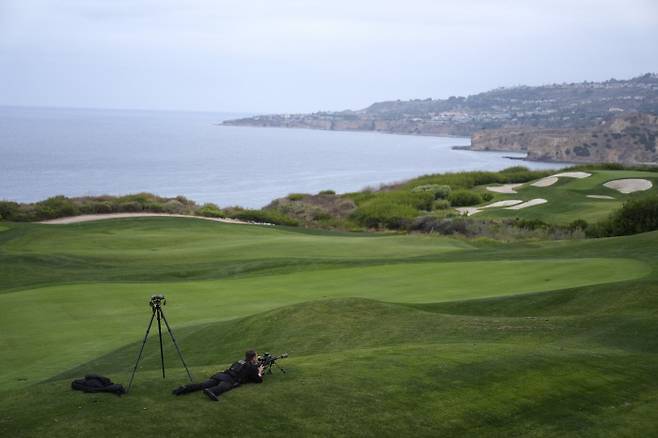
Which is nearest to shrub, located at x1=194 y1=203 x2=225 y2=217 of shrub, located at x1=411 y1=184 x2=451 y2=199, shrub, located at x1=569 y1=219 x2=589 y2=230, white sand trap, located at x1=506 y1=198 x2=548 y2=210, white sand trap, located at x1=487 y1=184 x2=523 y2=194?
shrub, located at x1=411 y1=184 x2=451 y2=199

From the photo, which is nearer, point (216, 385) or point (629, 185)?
point (216, 385)

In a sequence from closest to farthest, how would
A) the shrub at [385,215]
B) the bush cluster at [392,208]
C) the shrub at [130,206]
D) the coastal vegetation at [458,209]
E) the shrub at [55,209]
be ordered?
the coastal vegetation at [458,209] → the shrub at [55,209] → the shrub at [130,206] → the shrub at [385,215] → the bush cluster at [392,208]

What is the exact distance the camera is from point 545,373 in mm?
11312

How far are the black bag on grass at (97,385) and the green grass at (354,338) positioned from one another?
18 centimetres

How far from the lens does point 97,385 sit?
9602mm

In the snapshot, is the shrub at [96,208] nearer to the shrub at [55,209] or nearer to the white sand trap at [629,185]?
the shrub at [55,209]

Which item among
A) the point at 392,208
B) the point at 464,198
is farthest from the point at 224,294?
the point at 464,198

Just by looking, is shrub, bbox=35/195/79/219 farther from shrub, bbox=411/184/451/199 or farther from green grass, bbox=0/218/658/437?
shrub, bbox=411/184/451/199

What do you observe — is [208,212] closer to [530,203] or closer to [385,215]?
[385,215]

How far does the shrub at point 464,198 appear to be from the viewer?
2360 inches

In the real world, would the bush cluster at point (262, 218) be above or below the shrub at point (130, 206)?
below

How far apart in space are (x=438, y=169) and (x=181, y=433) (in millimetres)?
123051

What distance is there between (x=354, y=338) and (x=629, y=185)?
4773 centimetres

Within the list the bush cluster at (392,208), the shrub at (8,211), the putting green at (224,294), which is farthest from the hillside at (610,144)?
the putting green at (224,294)
